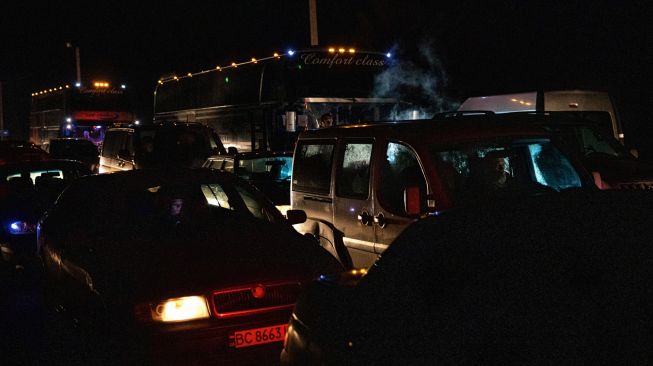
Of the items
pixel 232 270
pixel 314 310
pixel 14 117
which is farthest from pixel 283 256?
pixel 14 117

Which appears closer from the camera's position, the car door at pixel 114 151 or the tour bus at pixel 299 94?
the car door at pixel 114 151

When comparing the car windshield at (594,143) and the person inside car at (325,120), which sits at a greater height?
the person inside car at (325,120)

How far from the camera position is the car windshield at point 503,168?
646 centimetres

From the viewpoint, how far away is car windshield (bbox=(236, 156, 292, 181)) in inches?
463

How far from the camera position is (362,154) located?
23.5 feet

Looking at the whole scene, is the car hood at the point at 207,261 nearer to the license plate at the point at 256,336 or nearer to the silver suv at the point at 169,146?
the license plate at the point at 256,336

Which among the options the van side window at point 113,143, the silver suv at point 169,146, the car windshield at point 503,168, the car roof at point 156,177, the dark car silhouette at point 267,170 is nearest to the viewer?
the car windshield at point 503,168

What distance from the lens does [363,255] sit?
710cm

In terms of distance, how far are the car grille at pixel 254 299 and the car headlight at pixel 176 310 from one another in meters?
0.09

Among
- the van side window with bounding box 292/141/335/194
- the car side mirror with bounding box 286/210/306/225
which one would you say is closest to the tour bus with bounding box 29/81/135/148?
the van side window with bounding box 292/141/335/194

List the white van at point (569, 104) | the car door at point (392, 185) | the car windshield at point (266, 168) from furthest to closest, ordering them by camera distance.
Answer: the white van at point (569, 104), the car windshield at point (266, 168), the car door at point (392, 185)

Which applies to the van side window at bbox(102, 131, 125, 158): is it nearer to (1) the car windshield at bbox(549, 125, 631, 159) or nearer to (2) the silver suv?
(2) the silver suv

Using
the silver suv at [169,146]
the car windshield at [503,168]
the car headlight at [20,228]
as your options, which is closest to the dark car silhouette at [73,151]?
the silver suv at [169,146]

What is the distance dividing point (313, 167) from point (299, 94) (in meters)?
11.9
